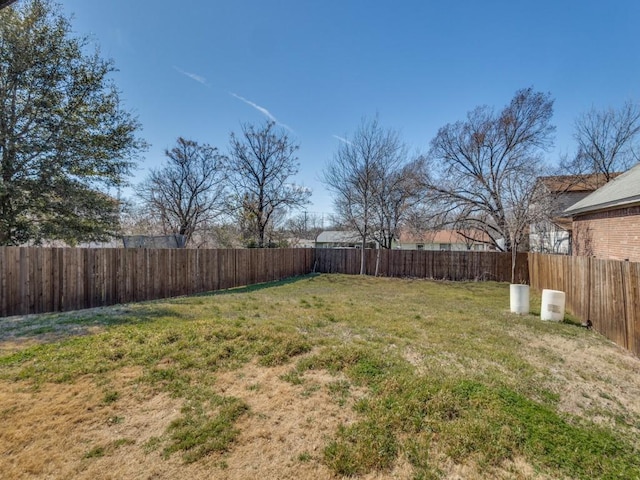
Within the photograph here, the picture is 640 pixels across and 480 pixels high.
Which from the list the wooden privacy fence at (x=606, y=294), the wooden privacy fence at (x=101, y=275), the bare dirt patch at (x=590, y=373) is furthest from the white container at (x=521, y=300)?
the wooden privacy fence at (x=101, y=275)

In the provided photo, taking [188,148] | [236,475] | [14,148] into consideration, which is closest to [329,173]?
[188,148]

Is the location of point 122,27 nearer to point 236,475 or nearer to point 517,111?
point 236,475

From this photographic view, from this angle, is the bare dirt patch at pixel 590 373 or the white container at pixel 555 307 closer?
the bare dirt patch at pixel 590 373

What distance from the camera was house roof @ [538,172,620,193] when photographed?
16.7 meters

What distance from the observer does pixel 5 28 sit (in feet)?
26.7

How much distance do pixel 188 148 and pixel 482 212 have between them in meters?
19.3

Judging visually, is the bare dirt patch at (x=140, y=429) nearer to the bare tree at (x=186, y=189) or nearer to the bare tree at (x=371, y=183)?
the bare tree at (x=371, y=183)

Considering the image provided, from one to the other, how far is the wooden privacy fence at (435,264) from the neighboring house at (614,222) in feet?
11.4

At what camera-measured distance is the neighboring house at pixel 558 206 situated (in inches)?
590

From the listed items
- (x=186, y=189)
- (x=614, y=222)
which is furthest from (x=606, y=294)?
(x=186, y=189)

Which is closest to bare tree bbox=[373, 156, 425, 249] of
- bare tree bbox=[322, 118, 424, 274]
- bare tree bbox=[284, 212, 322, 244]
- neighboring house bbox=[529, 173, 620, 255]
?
bare tree bbox=[322, 118, 424, 274]

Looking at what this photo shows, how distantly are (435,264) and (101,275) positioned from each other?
1349cm

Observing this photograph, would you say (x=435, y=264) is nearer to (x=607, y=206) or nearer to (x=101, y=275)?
(x=607, y=206)

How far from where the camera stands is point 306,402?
289 cm
